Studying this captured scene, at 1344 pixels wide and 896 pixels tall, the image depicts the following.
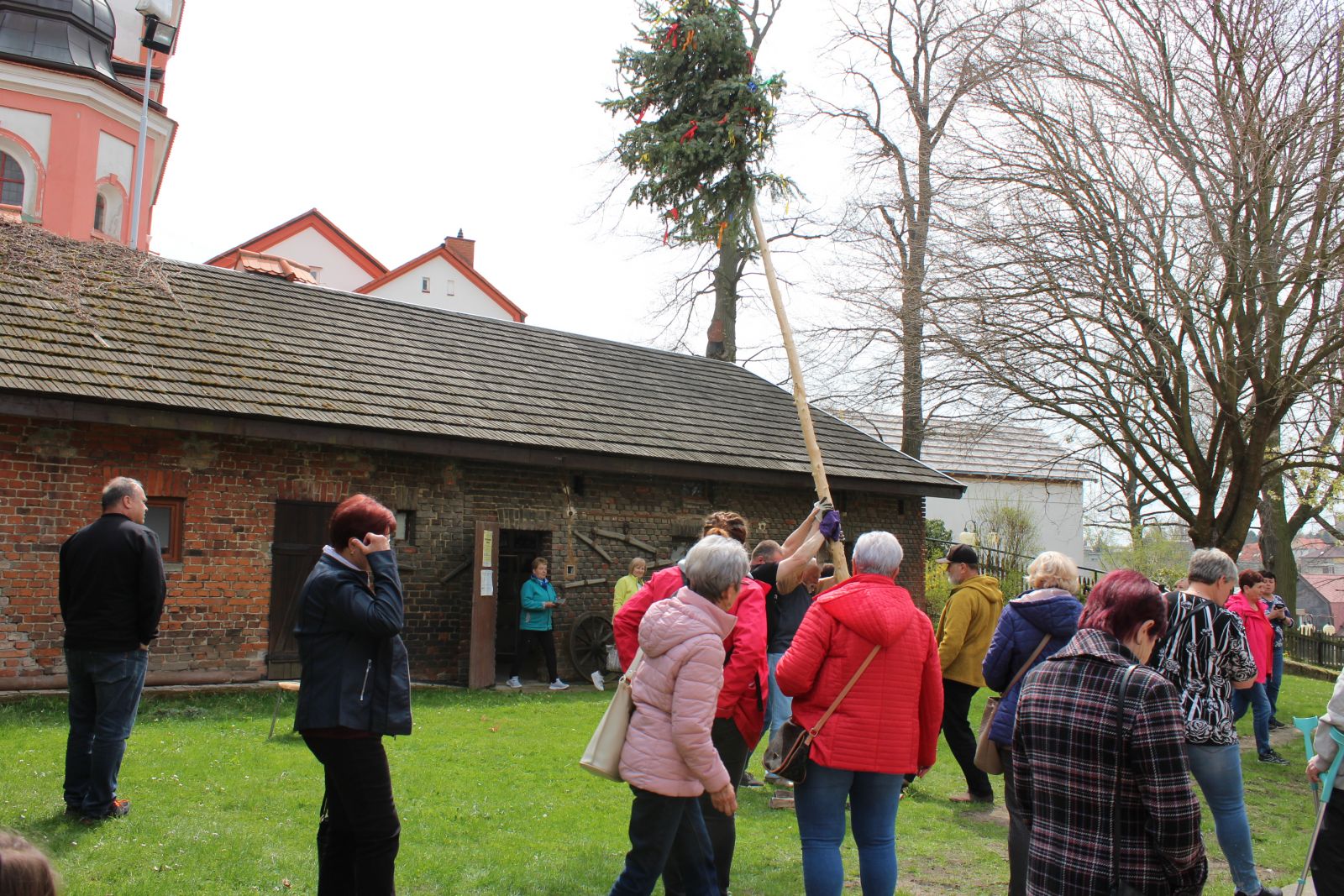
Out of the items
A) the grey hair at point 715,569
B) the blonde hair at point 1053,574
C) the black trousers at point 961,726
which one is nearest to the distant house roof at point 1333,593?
the black trousers at point 961,726

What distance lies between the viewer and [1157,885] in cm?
329

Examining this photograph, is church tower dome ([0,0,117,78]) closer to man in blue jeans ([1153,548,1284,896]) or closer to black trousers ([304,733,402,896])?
black trousers ([304,733,402,896])

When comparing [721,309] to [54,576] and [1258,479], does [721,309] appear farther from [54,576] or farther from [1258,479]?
[54,576]

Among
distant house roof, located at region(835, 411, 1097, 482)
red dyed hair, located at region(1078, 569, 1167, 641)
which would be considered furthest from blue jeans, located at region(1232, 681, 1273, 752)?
distant house roof, located at region(835, 411, 1097, 482)

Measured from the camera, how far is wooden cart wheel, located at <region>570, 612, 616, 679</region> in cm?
1385

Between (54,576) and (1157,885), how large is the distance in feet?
34.1

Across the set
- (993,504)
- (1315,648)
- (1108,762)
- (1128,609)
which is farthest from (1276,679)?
(993,504)

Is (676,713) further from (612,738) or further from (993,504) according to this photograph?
(993,504)

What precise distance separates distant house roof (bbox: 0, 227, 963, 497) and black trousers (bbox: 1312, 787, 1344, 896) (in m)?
9.99

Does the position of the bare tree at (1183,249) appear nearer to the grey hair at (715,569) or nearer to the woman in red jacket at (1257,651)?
the woman in red jacket at (1257,651)

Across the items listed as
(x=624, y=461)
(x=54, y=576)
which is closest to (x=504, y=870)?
(x=54, y=576)

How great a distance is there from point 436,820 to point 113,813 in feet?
5.75

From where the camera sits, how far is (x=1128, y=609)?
3.47 metres

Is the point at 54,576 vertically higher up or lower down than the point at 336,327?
lower down
